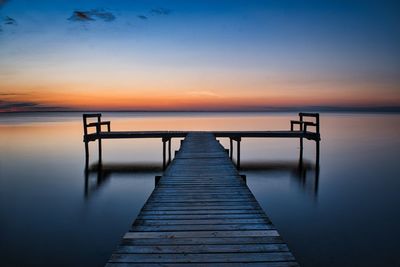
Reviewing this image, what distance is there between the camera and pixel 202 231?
10.9ft

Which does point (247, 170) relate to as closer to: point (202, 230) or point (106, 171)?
point (106, 171)

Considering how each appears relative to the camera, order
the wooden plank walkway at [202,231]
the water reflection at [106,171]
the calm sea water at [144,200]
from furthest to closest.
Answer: the water reflection at [106,171] < the calm sea water at [144,200] < the wooden plank walkway at [202,231]

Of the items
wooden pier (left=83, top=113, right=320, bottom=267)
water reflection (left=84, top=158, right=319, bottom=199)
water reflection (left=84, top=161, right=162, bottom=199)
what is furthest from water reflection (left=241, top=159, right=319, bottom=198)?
wooden pier (left=83, top=113, right=320, bottom=267)

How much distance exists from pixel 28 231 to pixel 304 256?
6550 millimetres

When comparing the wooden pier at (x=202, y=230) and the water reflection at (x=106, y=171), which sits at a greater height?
the wooden pier at (x=202, y=230)

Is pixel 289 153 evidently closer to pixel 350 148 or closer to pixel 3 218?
pixel 350 148

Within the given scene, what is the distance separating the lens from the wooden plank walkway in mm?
2689

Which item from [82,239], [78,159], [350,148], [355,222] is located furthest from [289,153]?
[82,239]

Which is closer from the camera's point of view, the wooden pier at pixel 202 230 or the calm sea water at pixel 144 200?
the wooden pier at pixel 202 230

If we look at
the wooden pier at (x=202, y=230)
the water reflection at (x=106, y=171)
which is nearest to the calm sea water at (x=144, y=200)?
the water reflection at (x=106, y=171)

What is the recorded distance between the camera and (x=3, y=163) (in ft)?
52.2

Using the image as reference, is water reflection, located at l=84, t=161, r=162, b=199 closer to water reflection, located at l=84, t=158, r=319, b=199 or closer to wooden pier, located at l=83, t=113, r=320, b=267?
water reflection, located at l=84, t=158, r=319, b=199

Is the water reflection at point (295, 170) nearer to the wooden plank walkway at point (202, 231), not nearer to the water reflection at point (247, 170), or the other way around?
the water reflection at point (247, 170)

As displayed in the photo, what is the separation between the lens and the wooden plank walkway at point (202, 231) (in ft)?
8.82
